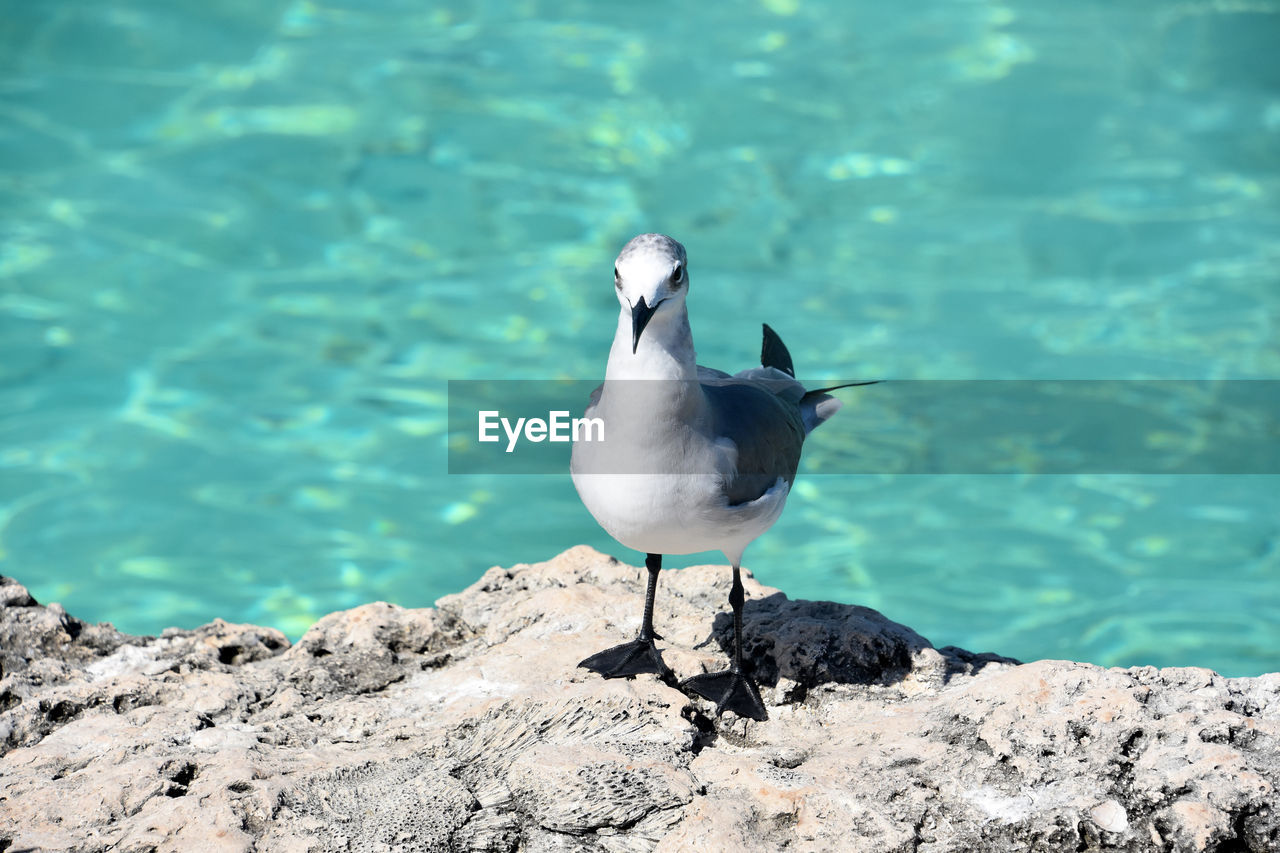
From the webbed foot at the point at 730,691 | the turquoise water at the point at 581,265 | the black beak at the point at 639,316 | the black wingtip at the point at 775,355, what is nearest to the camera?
the black beak at the point at 639,316

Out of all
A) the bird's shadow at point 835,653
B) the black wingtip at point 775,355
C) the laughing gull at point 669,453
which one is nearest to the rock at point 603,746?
the bird's shadow at point 835,653

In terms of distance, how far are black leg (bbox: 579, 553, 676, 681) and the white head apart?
87cm

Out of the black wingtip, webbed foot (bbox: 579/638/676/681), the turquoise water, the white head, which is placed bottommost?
webbed foot (bbox: 579/638/676/681)

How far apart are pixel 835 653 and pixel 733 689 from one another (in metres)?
0.32

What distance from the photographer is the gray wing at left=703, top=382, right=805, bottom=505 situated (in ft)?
10.3

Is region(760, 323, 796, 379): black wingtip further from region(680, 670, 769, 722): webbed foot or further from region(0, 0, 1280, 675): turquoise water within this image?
region(0, 0, 1280, 675): turquoise water

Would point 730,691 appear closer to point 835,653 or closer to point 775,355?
point 835,653

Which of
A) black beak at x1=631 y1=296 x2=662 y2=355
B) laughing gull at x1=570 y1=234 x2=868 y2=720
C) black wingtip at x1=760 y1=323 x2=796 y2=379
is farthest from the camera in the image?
black wingtip at x1=760 y1=323 x2=796 y2=379

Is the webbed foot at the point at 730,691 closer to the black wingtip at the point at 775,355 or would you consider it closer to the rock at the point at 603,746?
the rock at the point at 603,746

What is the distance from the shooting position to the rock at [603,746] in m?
2.53

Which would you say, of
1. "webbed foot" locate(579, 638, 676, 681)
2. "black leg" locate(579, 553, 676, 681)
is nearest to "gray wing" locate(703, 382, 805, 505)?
"black leg" locate(579, 553, 676, 681)

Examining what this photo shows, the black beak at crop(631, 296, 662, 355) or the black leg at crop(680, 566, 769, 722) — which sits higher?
the black beak at crop(631, 296, 662, 355)

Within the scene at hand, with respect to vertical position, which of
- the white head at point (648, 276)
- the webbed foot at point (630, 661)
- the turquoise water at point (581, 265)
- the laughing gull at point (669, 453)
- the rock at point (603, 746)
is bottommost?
the rock at point (603, 746)

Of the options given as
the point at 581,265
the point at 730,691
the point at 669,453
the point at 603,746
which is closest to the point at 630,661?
the point at 730,691
